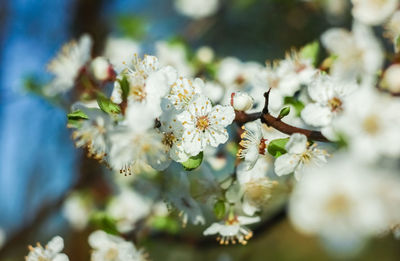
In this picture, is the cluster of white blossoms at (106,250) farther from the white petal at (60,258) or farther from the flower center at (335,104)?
the flower center at (335,104)

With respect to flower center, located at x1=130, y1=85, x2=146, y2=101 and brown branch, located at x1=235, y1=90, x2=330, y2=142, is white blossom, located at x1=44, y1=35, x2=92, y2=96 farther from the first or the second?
brown branch, located at x1=235, y1=90, x2=330, y2=142

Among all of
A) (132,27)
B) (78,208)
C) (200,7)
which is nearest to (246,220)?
(78,208)

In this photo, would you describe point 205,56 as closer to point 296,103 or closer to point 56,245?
point 296,103

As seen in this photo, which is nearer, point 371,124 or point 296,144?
point 371,124

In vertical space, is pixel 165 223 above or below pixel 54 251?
below

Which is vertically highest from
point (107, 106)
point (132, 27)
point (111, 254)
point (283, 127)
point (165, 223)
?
point (107, 106)

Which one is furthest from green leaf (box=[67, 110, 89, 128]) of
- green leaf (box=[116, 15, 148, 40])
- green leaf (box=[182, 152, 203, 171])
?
green leaf (box=[116, 15, 148, 40])

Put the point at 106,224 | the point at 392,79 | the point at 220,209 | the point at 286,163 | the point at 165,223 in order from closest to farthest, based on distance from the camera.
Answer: the point at 392,79
the point at 286,163
the point at 220,209
the point at 106,224
the point at 165,223
